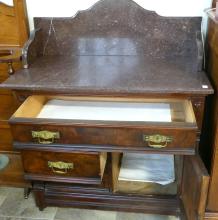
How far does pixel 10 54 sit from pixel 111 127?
75 centimetres

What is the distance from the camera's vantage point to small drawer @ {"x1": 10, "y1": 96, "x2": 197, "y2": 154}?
3.62ft

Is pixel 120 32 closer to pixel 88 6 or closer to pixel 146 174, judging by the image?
pixel 88 6

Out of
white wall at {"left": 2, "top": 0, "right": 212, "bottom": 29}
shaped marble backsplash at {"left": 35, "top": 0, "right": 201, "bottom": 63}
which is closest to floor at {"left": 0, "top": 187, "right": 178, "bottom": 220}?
shaped marble backsplash at {"left": 35, "top": 0, "right": 201, "bottom": 63}

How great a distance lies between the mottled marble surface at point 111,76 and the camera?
3.88 ft

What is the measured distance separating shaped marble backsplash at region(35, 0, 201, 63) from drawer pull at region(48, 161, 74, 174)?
61cm

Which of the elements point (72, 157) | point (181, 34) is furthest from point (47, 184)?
point (181, 34)

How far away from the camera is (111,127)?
3.67 ft

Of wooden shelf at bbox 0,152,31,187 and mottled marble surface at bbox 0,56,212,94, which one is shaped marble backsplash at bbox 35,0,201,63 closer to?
mottled marble surface at bbox 0,56,212,94

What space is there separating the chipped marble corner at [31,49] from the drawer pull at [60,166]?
0.49 metres

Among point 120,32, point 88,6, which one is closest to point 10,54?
point 88,6

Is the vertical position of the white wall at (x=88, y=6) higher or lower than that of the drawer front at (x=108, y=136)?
higher

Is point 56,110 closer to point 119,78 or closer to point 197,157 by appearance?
point 119,78

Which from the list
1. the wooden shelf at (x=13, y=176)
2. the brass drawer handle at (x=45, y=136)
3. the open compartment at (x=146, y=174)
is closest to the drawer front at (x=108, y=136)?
the brass drawer handle at (x=45, y=136)

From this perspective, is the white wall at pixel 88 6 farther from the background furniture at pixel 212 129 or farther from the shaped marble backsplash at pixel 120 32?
the background furniture at pixel 212 129
